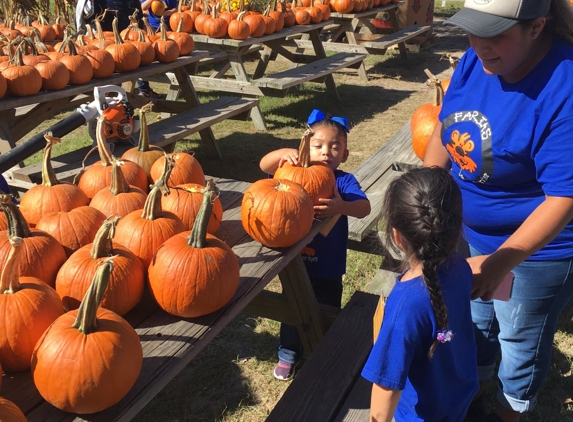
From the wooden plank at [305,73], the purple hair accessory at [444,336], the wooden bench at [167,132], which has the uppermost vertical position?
the purple hair accessory at [444,336]

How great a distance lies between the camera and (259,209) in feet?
7.38

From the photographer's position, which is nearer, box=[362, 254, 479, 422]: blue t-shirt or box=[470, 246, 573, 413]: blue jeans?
box=[362, 254, 479, 422]: blue t-shirt

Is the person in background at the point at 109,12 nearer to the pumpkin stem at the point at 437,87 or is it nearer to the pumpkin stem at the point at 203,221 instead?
the pumpkin stem at the point at 437,87

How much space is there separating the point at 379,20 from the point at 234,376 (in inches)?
437

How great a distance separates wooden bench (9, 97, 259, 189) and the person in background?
5.14ft

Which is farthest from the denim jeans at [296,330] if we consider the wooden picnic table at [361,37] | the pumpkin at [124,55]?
the wooden picnic table at [361,37]

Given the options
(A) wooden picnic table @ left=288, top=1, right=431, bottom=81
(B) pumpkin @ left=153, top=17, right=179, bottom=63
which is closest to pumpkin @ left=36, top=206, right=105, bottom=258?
(B) pumpkin @ left=153, top=17, right=179, bottom=63

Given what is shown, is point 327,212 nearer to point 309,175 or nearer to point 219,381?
point 309,175

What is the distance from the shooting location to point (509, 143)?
1974mm

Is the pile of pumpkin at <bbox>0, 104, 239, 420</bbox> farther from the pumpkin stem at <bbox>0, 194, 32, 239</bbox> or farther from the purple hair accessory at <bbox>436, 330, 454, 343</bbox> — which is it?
the purple hair accessory at <bbox>436, 330, 454, 343</bbox>

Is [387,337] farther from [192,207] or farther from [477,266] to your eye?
[192,207]

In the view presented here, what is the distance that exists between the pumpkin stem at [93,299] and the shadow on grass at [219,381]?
165 centimetres

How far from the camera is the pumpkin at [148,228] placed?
198cm

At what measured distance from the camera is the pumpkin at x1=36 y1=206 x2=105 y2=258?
6.52ft
